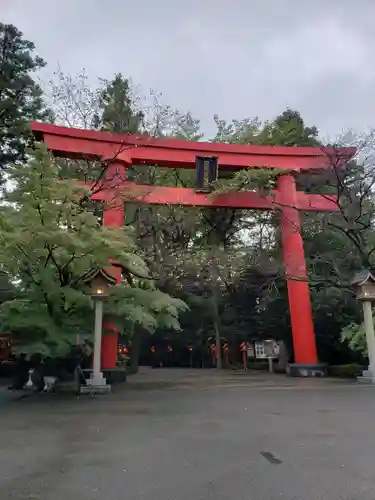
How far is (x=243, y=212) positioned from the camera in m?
22.1

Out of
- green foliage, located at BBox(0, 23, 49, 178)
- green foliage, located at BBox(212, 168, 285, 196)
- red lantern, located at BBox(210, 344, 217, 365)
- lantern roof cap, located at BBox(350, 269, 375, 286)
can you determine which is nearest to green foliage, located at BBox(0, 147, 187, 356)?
lantern roof cap, located at BBox(350, 269, 375, 286)

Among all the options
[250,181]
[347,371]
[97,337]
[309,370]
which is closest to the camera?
[97,337]

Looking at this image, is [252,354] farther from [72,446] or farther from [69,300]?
[72,446]

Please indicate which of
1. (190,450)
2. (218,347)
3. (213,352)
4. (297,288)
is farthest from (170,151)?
(213,352)

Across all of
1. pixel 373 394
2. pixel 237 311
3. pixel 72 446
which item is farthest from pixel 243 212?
pixel 72 446

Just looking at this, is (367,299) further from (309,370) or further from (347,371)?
(309,370)

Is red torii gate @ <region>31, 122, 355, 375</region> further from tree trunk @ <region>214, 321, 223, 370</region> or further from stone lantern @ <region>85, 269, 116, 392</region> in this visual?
tree trunk @ <region>214, 321, 223, 370</region>

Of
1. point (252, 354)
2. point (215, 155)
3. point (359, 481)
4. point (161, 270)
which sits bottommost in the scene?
point (359, 481)

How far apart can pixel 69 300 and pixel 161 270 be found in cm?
676

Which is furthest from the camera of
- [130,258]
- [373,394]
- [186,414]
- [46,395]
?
[130,258]

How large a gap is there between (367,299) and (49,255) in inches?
335

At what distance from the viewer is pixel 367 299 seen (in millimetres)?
12172

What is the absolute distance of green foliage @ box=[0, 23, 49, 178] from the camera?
1883 centimetres

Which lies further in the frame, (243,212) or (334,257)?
(243,212)
